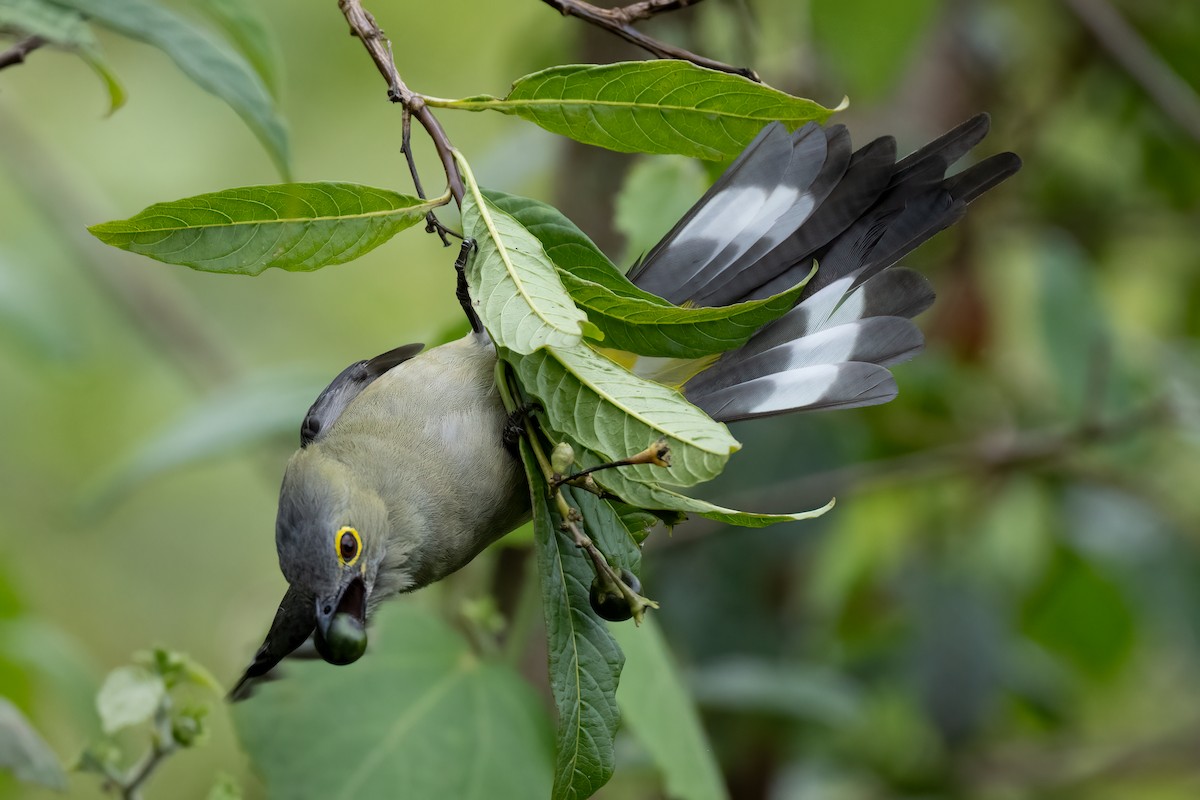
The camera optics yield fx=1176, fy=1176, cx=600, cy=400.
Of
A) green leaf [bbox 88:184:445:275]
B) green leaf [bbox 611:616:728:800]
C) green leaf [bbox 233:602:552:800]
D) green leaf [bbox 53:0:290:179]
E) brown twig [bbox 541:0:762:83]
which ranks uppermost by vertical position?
green leaf [bbox 53:0:290:179]

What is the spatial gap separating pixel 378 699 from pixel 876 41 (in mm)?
2013

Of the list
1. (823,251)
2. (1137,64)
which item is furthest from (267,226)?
(1137,64)

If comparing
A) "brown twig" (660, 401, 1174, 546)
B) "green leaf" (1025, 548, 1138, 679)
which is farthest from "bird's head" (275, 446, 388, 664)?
"green leaf" (1025, 548, 1138, 679)

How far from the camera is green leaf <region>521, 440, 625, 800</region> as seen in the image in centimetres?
124

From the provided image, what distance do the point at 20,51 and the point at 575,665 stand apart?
102 centimetres

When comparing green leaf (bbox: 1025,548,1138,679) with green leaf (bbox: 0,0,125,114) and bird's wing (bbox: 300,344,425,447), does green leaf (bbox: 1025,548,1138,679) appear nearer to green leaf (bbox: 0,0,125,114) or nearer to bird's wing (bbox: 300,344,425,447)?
bird's wing (bbox: 300,344,425,447)

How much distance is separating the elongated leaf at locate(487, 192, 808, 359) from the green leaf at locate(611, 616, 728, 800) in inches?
30.7

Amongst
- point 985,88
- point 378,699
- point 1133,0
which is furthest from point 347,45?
point 378,699

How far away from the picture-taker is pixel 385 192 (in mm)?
1239

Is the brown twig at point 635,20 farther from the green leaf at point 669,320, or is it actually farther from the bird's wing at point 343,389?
the bird's wing at point 343,389

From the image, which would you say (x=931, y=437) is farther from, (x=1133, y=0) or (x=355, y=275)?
(x=355, y=275)

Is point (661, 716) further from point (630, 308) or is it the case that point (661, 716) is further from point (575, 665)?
point (630, 308)

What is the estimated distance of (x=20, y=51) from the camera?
147 cm

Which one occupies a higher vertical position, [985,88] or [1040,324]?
[985,88]
